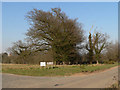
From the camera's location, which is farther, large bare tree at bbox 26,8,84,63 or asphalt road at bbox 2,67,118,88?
large bare tree at bbox 26,8,84,63

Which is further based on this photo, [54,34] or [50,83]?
[54,34]

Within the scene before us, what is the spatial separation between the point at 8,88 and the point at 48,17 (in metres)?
30.0

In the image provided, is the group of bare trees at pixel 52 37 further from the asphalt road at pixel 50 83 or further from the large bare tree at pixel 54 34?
the asphalt road at pixel 50 83

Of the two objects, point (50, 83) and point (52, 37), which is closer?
point (50, 83)

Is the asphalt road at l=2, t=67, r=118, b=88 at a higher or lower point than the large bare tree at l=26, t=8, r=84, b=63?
lower

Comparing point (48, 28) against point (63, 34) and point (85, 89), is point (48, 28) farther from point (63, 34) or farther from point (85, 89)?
point (85, 89)

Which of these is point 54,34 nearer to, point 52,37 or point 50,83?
point 52,37

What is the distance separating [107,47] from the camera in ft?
175

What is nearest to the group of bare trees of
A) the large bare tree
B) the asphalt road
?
the large bare tree

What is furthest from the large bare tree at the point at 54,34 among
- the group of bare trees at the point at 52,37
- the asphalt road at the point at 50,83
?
the asphalt road at the point at 50,83

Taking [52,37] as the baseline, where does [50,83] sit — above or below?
below

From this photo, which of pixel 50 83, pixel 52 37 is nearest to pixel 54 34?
pixel 52 37

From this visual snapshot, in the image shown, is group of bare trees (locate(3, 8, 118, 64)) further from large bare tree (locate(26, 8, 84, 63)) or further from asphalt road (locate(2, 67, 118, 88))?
asphalt road (locate(2, 67, 118, 88))

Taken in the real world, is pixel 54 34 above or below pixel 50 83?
above
